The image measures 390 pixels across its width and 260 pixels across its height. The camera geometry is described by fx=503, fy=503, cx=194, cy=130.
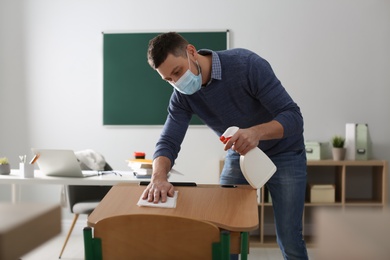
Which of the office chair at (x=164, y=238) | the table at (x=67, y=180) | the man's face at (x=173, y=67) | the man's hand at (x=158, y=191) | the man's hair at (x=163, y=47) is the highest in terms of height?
the man's hair at (x=163, y=47)

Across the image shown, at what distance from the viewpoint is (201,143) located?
4.56m

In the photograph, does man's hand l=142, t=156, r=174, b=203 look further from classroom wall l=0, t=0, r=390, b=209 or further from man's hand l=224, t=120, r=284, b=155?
classroom wall l=0, t=0, r=390, b=209

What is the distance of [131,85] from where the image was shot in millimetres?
4582

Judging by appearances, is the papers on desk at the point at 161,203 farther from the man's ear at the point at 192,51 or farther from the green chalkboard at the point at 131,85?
the green chalkboard at the point at 131,85

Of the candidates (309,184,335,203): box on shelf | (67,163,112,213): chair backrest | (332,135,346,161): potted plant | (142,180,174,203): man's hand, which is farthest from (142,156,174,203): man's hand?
(332,135,346,161): potted plant

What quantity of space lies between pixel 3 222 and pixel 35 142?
455cm

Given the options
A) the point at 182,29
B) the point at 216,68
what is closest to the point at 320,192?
the point at 182,29

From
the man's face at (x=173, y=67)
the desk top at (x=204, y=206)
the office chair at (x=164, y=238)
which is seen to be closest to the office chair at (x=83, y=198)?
the desk top at (x=204, y=206)

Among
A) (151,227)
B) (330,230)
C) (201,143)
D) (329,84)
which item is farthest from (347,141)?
(330,230)

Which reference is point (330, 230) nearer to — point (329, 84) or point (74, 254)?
point (74, 254)

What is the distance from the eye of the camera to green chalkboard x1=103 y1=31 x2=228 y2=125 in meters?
4.56

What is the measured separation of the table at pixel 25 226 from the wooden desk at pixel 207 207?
1.16m

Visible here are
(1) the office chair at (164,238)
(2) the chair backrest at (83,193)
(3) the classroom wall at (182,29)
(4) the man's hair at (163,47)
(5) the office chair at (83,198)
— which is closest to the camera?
(1) the office chair at (164,238)

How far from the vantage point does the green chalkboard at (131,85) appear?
4.56m
